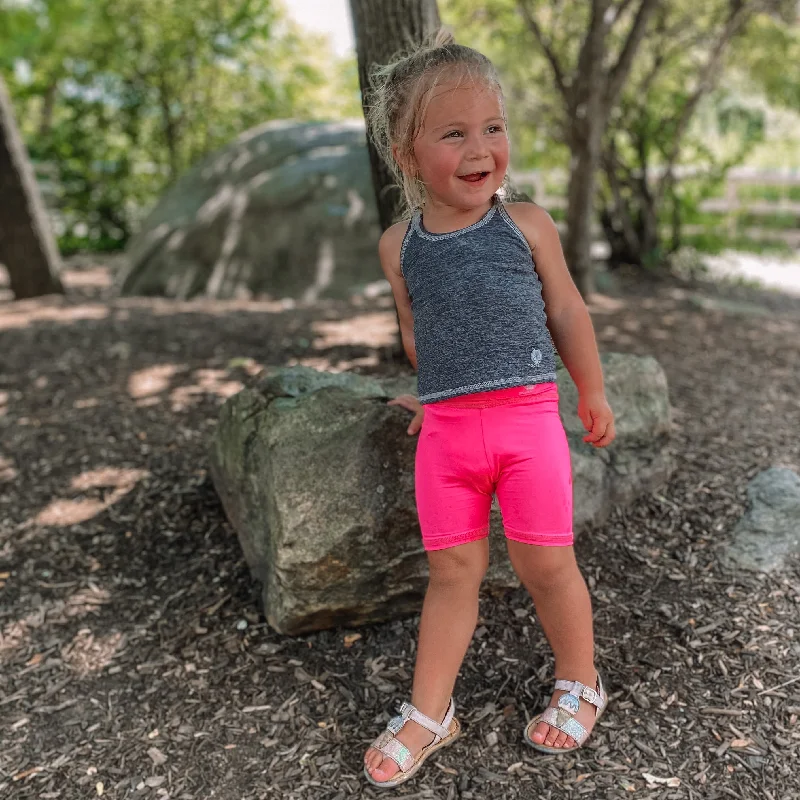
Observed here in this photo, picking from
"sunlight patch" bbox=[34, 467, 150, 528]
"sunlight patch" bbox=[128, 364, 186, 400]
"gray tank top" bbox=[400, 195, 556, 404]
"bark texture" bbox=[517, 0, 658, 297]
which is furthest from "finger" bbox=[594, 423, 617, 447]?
"bark texture" bbox=[517, 0, 658, 297]

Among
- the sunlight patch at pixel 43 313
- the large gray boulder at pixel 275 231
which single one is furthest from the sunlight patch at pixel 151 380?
the large gray boulder at pixel 275 231

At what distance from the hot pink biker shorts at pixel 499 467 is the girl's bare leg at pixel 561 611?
0.18ft

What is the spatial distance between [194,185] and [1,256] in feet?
6.99

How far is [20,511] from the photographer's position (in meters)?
3.56

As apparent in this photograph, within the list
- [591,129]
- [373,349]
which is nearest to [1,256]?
[373,349]

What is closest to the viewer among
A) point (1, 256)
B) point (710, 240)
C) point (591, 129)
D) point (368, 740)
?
point (368, 740)

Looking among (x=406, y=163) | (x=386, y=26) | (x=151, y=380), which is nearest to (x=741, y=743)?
(x=406, y=163)

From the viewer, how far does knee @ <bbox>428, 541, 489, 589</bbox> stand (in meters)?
2.29

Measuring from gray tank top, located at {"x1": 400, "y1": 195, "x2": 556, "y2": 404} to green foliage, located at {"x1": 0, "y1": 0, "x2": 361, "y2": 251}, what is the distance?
9121mm

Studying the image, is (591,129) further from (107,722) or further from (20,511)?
(107,722)

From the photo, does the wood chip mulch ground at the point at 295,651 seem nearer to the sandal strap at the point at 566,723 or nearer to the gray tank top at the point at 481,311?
the sandal strap at the point at 566,723

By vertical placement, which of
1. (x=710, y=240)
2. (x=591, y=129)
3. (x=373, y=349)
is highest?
(x=591, y=129)

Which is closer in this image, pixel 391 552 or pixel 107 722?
pixel 107 722

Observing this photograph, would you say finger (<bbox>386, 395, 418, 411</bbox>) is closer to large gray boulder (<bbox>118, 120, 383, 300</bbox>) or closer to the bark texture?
the bark texture
